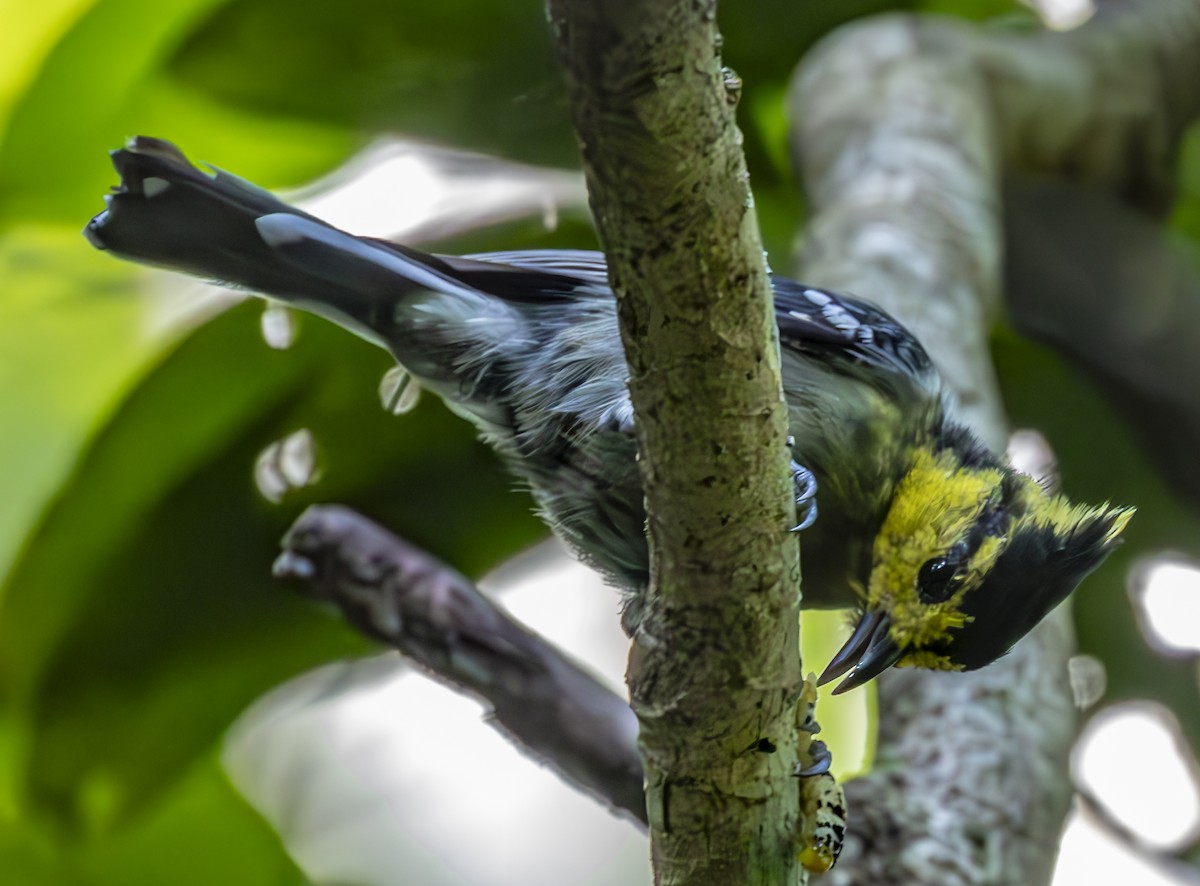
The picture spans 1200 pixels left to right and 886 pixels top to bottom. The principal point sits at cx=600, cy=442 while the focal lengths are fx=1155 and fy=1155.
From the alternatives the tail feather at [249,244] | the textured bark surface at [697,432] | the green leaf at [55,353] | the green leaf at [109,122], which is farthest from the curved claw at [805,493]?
the green leaf at [109,122]

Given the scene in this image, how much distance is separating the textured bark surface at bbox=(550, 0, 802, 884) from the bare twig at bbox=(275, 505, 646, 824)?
0.57m

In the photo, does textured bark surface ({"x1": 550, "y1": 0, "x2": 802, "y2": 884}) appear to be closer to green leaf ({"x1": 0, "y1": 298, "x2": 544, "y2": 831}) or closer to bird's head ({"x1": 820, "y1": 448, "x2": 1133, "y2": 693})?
bird's head ({"x1": 820, "y1": 448, "x2": 1133, "y2": 693})

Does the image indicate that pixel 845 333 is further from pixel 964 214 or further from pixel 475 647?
pixel 964 214

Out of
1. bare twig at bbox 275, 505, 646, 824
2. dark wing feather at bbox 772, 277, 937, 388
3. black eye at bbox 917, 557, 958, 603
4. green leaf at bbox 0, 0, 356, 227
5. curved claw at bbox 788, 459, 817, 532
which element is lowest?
bare twig at bbox 275, 505, 646, 824

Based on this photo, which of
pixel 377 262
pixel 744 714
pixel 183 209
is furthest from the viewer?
pixel 377 262

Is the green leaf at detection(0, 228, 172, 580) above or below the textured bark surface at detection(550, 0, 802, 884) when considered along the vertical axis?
above

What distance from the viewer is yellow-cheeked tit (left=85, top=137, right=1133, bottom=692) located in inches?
65.5

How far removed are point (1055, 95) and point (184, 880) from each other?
8.80 ft

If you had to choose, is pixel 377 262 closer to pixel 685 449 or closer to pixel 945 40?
pixel 685 449

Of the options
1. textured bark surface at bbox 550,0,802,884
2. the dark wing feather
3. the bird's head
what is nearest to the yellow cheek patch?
the bird's head

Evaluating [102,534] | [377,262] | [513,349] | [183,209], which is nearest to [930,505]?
[513,349]

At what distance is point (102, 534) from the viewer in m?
2.36

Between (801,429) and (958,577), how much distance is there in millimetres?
314

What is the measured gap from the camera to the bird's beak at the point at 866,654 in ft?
5.38
